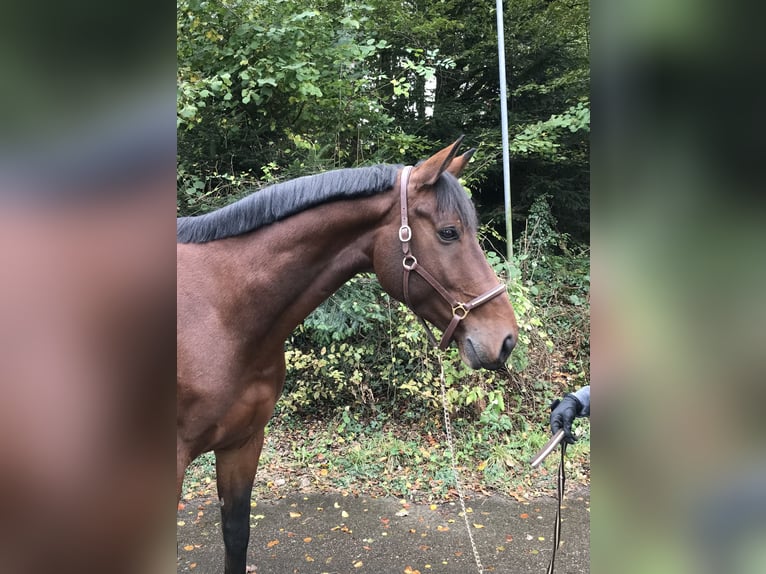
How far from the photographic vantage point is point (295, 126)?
17.8 feet

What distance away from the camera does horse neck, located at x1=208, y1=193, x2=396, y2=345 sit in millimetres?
1859

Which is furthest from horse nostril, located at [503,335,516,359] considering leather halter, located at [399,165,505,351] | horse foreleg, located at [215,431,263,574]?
horse foreleg, located at [215,431,263,574]

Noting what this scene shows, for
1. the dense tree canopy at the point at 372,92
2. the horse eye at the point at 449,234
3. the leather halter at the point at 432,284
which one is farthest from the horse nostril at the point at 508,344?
the dense tree canopy at the point at 372,92

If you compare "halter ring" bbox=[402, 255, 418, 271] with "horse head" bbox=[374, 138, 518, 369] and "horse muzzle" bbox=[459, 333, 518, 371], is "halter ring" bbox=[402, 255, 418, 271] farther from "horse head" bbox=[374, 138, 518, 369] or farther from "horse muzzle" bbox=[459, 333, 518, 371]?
"horse muzzle" bbox=[459, 333, 518, 371]

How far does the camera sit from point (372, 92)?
5855mm

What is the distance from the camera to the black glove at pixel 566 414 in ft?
4.13

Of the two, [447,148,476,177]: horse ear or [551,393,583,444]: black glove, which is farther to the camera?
[447,148,476,177]: horse ear

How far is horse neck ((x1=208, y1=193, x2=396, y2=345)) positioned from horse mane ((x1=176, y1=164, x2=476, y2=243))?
0.03m
